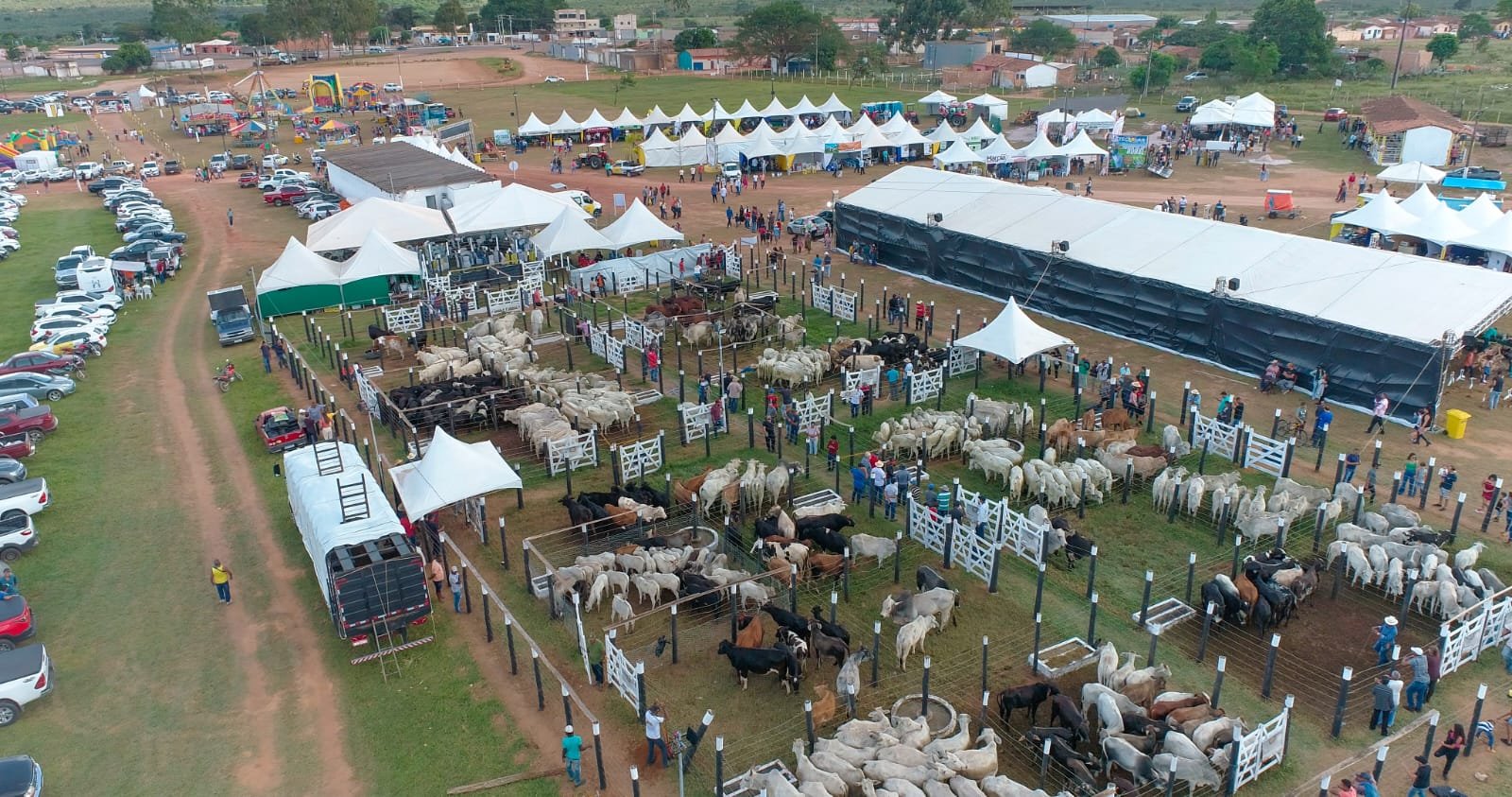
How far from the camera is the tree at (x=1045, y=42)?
140 meters

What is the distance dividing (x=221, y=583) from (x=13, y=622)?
12.8 feet

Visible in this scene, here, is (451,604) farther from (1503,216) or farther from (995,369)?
(1503,216)

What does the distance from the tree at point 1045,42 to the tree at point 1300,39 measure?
1265 inches

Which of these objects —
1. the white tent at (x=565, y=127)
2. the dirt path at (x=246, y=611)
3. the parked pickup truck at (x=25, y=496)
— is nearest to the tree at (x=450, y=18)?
the white tent at (x=565, y=127)

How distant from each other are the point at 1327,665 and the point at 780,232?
4013 cm

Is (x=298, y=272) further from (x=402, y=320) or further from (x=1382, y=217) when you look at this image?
(x=1382, y=217)

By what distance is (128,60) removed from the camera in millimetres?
154750

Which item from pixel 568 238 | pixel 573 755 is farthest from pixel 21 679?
pixel 568 238

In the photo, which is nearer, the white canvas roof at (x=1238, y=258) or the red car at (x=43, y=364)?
the white canvas roof at (x=1238, y=258)

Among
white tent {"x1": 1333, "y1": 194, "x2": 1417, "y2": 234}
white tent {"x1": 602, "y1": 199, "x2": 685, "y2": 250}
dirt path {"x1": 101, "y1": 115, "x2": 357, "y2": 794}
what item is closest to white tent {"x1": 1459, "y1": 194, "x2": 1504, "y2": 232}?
white tent {"x1": 1333, "y1": 194, "x2": 1417, "y2": 234}

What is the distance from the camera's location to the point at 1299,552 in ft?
77.2

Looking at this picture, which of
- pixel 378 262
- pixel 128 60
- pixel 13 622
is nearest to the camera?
pixel 13 622

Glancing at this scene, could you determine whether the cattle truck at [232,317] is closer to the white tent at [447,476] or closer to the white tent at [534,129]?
the white tent at [447,476]

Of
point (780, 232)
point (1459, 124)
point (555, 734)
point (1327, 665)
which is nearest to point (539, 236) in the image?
point (780, 232)
